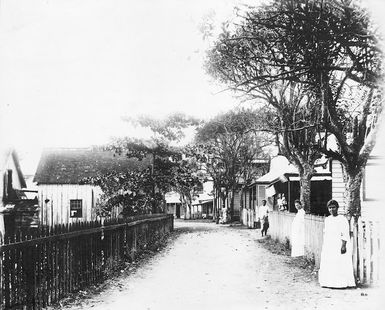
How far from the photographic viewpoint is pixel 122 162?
40250 mm

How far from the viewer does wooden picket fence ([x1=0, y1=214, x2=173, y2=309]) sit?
20.8 ft

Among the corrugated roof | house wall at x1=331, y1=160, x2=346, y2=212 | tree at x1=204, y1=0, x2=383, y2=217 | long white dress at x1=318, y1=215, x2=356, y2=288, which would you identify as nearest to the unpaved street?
long white dress at x1=318, y1=215, x2=356, y2=288

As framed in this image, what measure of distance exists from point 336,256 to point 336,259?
59 millimetres

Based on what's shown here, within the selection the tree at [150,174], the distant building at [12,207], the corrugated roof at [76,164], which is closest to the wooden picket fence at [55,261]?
the distant building at [12,207]

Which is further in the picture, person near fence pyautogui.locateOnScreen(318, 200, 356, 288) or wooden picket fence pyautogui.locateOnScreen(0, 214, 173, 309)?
person near fence pyautogui.locateOnScreen(318, 200, 356, 288)

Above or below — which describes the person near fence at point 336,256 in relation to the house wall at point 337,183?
below

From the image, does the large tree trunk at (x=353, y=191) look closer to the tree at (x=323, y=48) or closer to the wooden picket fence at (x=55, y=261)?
the tree at (x=323, y=48)

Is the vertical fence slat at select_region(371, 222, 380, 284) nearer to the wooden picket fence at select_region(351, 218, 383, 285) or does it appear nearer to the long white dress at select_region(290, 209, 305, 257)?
the wooden picket fence at select_region(351, 218, 383, 285)

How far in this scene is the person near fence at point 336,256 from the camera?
8750 mm

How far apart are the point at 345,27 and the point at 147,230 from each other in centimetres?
1140

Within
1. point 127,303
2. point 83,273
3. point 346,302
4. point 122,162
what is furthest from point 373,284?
point 122,162

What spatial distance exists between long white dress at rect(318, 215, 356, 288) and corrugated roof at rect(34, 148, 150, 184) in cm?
3012

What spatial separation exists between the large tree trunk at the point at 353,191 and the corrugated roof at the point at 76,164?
1107 inches

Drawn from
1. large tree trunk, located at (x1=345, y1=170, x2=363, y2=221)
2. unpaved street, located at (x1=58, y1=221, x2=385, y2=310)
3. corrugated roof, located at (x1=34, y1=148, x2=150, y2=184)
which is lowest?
unpaved street, located at (x1=58, y1=221, x2=385, y2=310)
